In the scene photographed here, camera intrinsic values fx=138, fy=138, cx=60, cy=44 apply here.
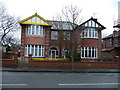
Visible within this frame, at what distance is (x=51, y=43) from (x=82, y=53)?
657cm

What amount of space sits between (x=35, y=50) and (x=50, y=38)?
468 centimetres

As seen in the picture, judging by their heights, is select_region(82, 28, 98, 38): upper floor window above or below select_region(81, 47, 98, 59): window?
above

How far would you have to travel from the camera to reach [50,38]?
28.6 m

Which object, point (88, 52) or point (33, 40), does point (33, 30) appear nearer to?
point (33, 40)

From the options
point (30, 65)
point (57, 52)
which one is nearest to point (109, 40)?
point (57, 52)

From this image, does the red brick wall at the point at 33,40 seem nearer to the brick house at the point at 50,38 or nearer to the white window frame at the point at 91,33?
the brick house at the point at 50,38

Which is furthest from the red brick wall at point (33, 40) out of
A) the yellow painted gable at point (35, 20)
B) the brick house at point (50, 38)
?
the yellow painted gable at point (35, 20)

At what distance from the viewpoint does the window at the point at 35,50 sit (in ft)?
82.4

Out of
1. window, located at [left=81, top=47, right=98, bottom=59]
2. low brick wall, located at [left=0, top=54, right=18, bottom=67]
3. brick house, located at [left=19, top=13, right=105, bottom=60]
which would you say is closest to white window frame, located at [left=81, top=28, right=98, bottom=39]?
brick house, located at [left=19, top=13, right=105, bottom=60]

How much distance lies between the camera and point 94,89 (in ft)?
22.8

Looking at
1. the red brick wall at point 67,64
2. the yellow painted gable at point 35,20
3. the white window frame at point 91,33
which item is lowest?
the red brick wall at point 67,64

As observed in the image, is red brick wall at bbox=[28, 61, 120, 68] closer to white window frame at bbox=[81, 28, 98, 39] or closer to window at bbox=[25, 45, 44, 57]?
window at bbox=[25, 45, 44, 57]

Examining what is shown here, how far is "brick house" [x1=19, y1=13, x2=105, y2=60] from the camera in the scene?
82.2 ft

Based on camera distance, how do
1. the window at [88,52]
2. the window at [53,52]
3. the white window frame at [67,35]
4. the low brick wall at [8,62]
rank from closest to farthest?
the low brick wall at [8,62], the white window frame at [67,35], the window at [88,52], the window at [53,52]
